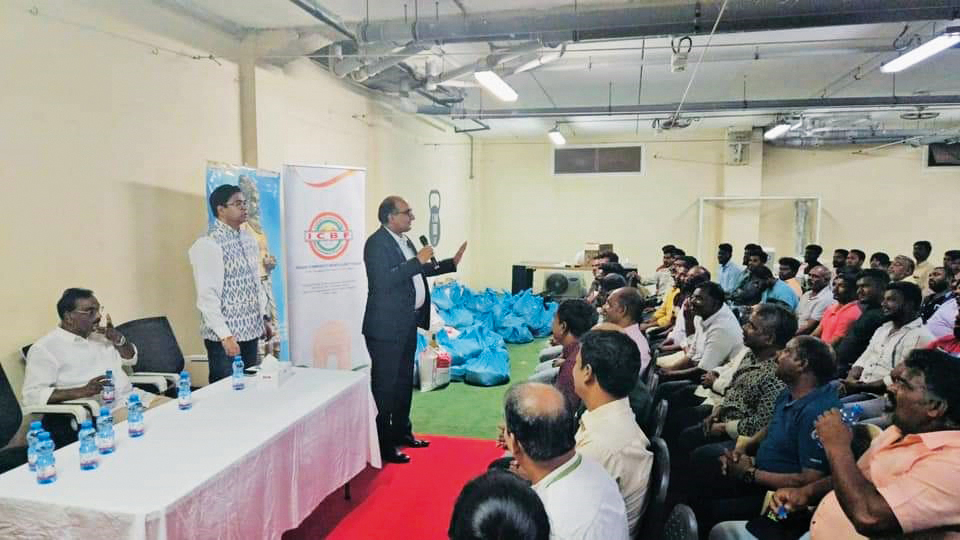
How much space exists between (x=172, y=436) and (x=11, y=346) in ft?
4.53

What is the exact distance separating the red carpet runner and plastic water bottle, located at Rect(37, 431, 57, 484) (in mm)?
1182

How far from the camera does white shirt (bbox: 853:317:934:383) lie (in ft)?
11.0

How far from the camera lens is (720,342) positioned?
3605 mm

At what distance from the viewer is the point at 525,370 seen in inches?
241

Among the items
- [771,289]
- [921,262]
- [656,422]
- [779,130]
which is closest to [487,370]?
[771,289]

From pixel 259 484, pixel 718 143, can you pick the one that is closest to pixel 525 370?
pixel 259 484

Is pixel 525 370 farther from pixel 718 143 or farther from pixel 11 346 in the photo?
pixel 718 143

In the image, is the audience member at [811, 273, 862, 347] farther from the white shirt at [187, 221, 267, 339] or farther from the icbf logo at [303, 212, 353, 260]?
the white shirt at [187, 221, 267, 339]

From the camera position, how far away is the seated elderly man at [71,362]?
109 inches

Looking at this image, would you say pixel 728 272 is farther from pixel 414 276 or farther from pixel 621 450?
pixel 621 450

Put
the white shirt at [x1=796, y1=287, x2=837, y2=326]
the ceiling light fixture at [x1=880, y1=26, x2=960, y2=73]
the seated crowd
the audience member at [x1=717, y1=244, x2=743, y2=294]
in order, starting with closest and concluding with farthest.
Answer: the seated crowd < the ceiling light fixture at [x1=880, y1=26, x2=960, y2=73] < the white shirt at [x1=796, y1=287, x2=837, y2=326] < the audience member at [x1=717, y1=244, x2=743, y2=294]

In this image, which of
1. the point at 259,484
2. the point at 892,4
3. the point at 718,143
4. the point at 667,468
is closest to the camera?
the point at 667,468

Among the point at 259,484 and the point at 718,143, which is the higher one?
the point at 718,143

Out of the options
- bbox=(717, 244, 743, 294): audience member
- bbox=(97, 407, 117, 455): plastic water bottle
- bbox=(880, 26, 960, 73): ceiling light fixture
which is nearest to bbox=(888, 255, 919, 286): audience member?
bbox=(717, 244, 743, 294): audience member
